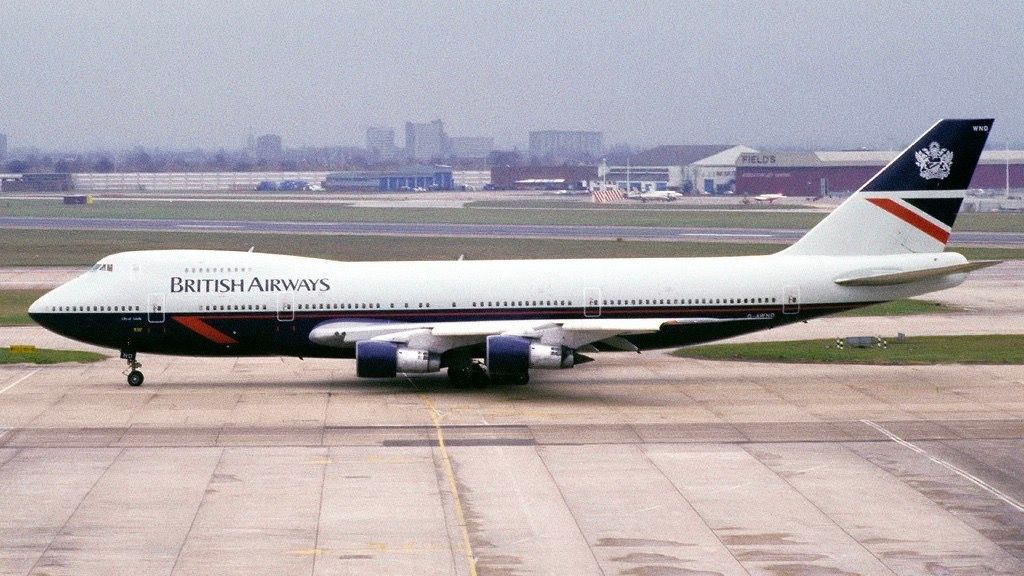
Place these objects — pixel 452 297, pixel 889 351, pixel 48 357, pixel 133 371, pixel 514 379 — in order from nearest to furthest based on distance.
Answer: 1. pixel 452 297
2. pixel 514 379
3. pixel 133 371
4. pixel 889 351
5. pixel 48 357

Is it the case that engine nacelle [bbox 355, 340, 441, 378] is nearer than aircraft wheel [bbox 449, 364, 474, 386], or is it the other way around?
engine nacelle [bbox 355, 340, 441, 378]

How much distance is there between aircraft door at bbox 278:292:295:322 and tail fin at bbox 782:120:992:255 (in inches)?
602

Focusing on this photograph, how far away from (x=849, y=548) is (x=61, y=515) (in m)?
13.8

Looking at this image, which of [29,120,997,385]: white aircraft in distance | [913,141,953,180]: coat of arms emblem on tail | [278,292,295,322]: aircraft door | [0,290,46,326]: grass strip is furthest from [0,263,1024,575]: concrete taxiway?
[0,290,46,326]: grass strip

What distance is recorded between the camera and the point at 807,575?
71.8ft

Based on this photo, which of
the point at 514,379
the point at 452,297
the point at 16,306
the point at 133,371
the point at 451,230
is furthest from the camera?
the point at 451,230

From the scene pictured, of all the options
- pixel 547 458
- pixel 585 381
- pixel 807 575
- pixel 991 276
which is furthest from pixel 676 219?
pixel 807 575

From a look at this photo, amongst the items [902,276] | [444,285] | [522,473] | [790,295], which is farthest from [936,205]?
[522,473]

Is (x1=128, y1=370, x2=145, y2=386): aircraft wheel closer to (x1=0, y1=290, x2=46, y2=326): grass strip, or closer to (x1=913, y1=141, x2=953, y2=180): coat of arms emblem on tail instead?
(x1=0, y1=290, x2=46, y2=326): grass strip

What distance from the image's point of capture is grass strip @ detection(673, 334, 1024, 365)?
46.2m

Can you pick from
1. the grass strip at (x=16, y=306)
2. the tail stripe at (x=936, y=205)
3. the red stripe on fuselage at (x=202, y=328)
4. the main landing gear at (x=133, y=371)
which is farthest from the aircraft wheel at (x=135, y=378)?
the tail stripe at (x=936, y=205)

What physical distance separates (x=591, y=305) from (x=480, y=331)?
12.0 feet

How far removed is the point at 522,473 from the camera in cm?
2955

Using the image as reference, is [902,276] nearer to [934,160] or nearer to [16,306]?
[934,160]
